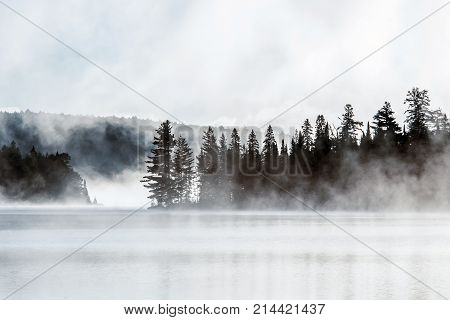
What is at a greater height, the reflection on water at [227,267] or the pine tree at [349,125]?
the pine tree at [349,125]

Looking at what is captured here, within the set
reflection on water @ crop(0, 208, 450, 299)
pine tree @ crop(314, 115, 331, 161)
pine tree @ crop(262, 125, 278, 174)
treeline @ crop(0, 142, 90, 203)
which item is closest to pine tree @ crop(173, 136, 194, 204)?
pine tree @ crop(262, 125, 278, 174)

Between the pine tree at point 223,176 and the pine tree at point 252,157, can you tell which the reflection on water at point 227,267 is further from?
the pine tree at point 252,157

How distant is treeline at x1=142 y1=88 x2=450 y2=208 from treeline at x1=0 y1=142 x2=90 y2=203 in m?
41.2

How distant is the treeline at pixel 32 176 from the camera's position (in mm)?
128125

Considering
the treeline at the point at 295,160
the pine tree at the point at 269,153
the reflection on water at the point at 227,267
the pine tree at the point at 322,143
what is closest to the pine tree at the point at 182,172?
the treeline at the point at 295,160

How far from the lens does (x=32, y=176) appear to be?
130 m

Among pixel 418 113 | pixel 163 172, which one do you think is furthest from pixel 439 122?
pixel 163 172

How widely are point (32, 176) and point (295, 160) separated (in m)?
54.9

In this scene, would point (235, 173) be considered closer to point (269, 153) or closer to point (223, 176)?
point (223, 176)

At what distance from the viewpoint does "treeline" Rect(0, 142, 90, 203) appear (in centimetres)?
12812

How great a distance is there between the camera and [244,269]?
72.4ft

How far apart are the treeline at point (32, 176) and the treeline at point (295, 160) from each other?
135ft
